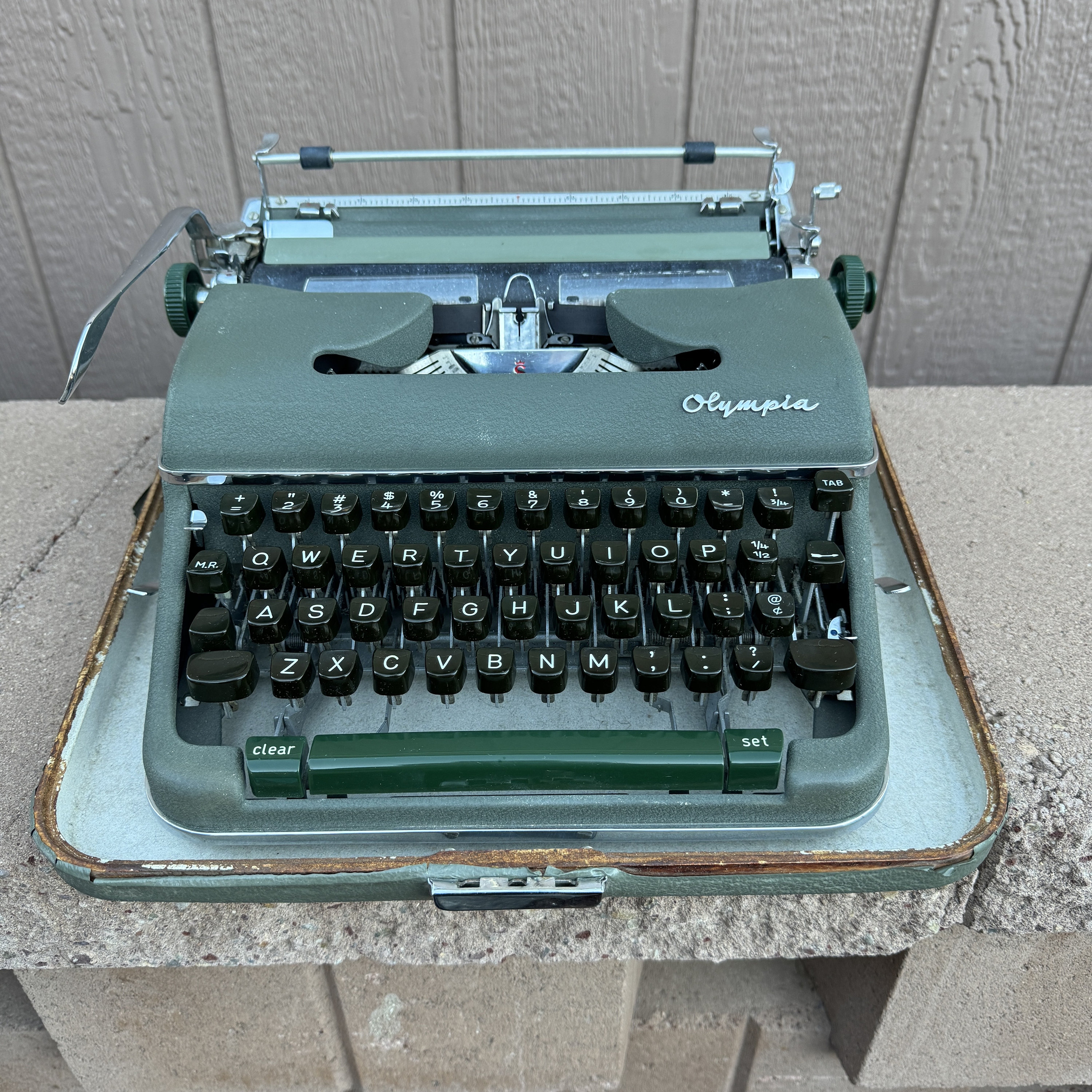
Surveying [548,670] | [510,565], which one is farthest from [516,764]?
[510,565]

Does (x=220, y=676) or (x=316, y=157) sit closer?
(x=220, y=676)

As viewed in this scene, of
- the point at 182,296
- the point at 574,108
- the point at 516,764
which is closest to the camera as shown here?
the point at 516,764

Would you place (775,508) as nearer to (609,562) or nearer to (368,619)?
(609,562)

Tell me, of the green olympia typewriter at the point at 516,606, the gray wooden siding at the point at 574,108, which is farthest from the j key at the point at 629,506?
the gray wooden siding at the point at 574,108

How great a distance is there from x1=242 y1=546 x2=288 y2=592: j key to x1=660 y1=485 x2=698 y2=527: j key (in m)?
0.40

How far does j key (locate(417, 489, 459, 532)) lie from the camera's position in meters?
0.93

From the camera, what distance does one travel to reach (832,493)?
3.09 ft

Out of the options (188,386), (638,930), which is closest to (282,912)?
(638,930)

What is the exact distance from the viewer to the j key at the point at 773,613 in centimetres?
90

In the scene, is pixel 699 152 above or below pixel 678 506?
above

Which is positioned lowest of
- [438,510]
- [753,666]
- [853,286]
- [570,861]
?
[570,861]

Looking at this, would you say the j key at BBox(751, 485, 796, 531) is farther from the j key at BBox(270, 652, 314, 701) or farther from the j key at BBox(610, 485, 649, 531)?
the j key at BBox(270, 652, 314, 701)

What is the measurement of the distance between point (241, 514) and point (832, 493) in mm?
615

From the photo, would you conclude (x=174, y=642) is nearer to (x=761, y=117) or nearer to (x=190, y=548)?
(x=190, y=548)
